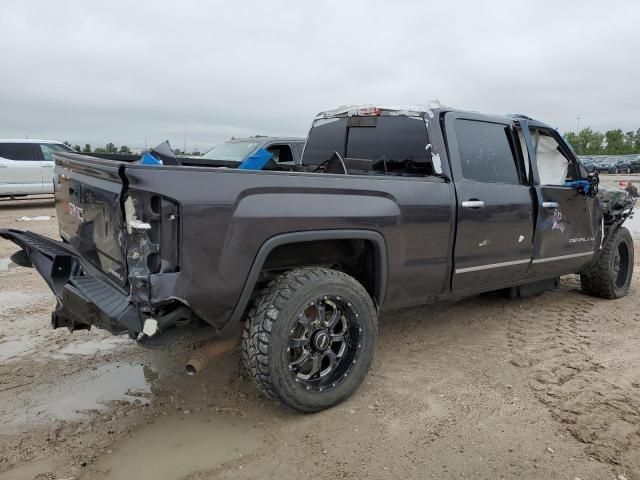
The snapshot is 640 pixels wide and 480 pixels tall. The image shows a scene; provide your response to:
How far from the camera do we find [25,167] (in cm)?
1318

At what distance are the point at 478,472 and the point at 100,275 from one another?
237 centimetres

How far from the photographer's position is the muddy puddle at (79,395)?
3.05 meters

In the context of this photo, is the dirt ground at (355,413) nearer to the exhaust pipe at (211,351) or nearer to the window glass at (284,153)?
the exhaust pipe at (211,351)

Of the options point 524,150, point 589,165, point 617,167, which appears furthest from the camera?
point 617,167

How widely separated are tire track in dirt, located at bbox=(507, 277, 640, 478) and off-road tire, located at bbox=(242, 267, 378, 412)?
1.36m

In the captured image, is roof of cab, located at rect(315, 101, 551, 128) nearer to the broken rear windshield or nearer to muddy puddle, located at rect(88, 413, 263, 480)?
the broken rear windshield

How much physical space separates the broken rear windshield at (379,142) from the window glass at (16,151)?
435 inches

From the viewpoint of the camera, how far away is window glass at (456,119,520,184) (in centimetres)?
403

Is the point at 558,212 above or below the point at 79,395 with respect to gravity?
above

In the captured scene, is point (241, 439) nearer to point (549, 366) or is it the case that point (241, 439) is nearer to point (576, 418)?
point (576, 418)

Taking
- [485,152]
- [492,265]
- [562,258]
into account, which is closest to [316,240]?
[492,265]

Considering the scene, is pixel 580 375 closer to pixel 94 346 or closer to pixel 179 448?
pixel 179 448

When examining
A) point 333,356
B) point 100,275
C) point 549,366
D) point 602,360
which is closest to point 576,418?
point 549,366

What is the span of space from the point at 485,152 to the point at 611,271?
2.52 m
